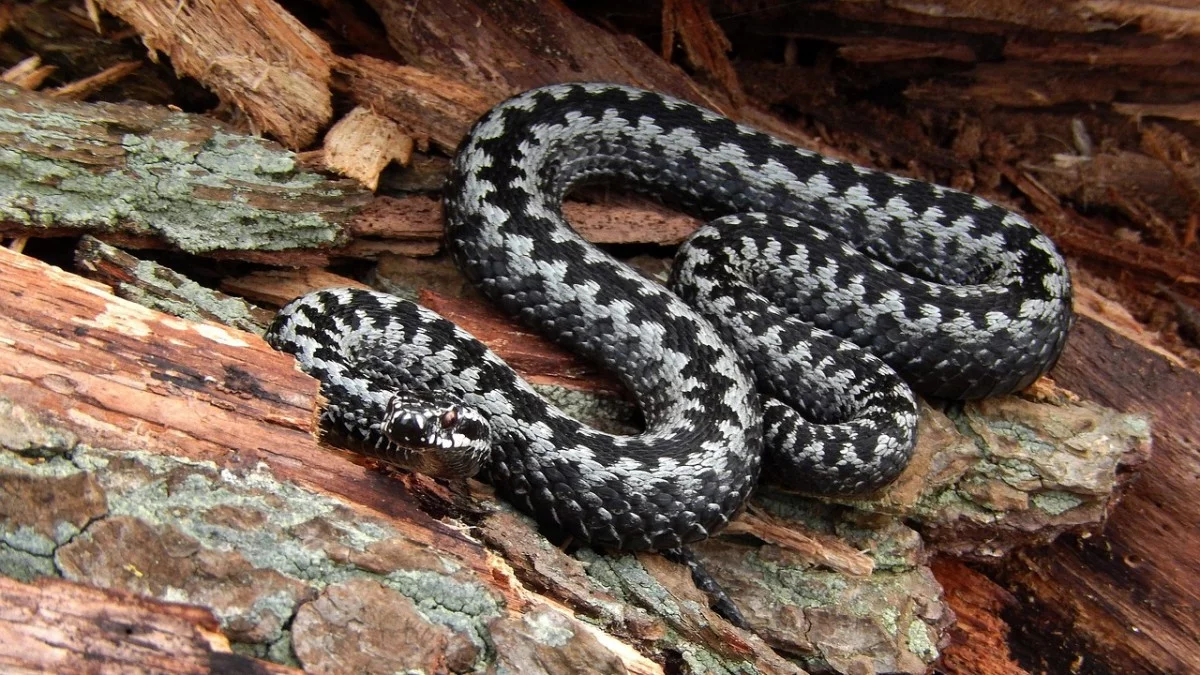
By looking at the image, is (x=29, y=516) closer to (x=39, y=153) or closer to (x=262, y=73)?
(x=39, y=153)

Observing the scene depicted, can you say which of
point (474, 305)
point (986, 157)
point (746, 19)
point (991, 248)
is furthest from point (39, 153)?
point (986, 157)

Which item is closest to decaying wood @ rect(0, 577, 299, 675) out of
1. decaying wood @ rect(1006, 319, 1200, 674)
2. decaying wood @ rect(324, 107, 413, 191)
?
decaying wood @ rect(324, 107, 413, 191)

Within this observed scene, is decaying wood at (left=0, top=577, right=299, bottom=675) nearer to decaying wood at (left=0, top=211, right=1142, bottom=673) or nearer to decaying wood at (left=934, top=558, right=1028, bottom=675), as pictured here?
decaying wood at (left=0, top=211, right=1142, bottom=673)

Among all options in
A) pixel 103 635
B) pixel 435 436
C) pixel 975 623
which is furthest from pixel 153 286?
pixel 975 623

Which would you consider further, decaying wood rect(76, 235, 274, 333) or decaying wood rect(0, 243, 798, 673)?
decaying wood rect(76, 235, 274, 333)

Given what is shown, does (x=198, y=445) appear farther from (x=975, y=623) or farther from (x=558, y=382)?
(x=975, y=623)

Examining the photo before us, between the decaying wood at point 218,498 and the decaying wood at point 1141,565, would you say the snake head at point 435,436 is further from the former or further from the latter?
the decaying wood at point 1141,565

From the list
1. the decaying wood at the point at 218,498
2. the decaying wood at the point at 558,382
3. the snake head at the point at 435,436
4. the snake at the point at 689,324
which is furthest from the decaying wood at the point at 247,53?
the snake head at the point at 435,436
